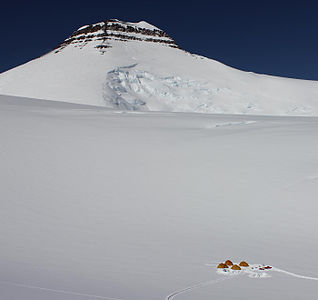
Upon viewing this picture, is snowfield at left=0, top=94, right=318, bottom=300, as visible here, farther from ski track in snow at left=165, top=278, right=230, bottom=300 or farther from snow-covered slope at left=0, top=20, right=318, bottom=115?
snow-covered slope at left=0, top=20, right=318, bottom=115

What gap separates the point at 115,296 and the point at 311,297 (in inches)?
66.3

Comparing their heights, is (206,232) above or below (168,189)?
below

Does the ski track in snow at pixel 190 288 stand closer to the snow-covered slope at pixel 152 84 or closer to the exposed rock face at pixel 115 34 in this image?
the snow-covered slope at pixel 152 84

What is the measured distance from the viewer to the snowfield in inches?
143

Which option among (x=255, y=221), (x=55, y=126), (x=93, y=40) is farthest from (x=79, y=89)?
(x=255, y=221)

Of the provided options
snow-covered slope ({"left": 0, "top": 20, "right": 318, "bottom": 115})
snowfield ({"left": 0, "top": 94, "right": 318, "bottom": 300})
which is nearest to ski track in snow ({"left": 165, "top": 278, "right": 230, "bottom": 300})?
snowfield ({"left": 0, "top": 94, "right": 318, "bottom": 300})

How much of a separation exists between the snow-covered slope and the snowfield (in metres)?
34.6

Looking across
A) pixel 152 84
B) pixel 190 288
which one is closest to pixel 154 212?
pixel 190 288

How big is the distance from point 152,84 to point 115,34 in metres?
23.2

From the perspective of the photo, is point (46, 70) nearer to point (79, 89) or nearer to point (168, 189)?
point (79, 89)

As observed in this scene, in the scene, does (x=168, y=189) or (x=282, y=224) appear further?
(x=168, y=189)

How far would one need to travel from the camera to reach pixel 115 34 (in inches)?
2689

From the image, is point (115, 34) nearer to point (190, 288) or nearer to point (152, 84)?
point (152, 84)

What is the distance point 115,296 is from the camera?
315cm
